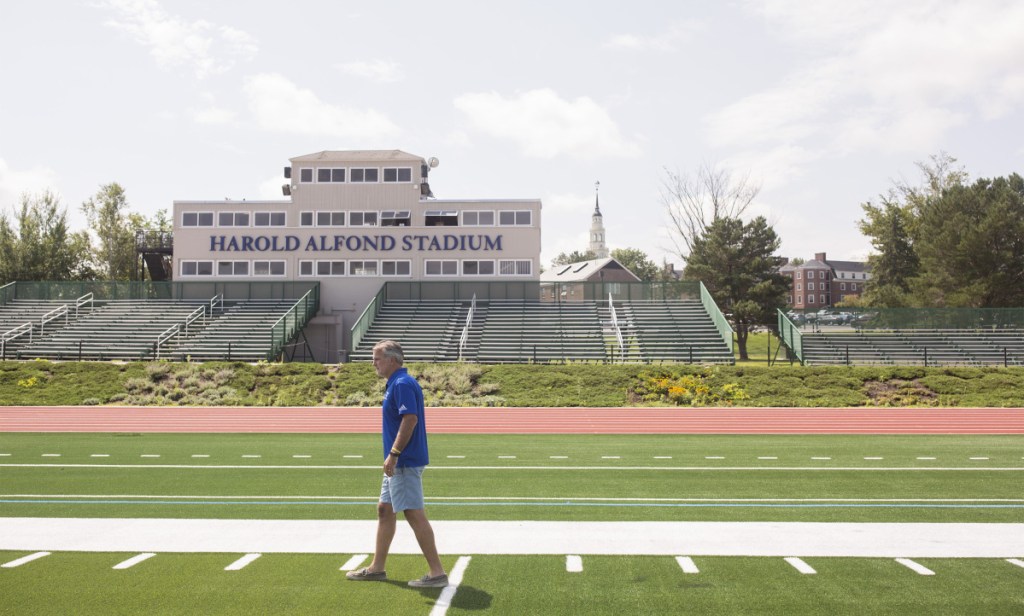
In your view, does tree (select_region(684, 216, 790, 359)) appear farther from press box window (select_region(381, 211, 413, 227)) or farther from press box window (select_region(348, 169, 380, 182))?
press box window (select_region(348, 169, 380, 182))

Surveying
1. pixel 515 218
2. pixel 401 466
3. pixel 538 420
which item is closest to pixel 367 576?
pixel 401 466

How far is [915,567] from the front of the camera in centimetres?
667

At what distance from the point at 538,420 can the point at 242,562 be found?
15.0m

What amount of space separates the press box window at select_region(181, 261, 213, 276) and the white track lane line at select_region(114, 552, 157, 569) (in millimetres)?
38902

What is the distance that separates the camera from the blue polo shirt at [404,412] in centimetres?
616

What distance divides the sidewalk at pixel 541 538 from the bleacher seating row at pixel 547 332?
24752 mm

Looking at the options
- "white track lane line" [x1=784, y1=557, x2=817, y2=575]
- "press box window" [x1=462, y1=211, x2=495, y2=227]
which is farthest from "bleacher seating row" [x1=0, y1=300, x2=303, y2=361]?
"white track lane line" [x1=784, y1=557, x2=817, y2=575]

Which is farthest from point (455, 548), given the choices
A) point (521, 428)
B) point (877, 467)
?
point (521, 428)

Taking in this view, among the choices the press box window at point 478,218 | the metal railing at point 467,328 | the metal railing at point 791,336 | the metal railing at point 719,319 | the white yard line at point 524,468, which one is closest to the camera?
the white yard line at point 524,468

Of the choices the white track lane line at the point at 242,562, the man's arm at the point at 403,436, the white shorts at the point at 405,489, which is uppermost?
the man's arm at the point at 403,436

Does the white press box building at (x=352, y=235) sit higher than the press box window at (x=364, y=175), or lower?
lower

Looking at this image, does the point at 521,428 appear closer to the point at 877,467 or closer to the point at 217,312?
the point at 877,467

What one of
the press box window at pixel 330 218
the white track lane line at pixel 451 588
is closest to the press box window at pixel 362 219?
the press box window at pixel 330 218

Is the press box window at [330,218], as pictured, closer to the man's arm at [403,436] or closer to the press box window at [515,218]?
the press box window at [515,218]
